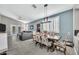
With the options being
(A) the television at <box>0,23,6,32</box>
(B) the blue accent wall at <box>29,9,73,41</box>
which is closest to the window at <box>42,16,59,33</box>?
(B) the blue accent wall at <box>29,9,73,41</box>

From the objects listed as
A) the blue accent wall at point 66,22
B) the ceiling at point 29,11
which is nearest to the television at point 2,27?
the ceiling at point 29,11

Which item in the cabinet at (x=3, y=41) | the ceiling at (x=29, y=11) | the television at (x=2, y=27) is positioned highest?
the ceiling at (x=29, y=11)

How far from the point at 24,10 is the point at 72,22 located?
1576 millimetres

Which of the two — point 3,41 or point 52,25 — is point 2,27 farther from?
point 52,25

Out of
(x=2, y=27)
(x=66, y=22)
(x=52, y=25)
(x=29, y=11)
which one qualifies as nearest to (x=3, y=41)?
(x=2, y=27)

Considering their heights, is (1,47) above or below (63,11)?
below

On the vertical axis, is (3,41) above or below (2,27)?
below

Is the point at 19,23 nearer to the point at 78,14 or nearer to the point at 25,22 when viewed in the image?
the point at 25,22

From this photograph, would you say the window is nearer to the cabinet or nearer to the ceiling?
the ceiling

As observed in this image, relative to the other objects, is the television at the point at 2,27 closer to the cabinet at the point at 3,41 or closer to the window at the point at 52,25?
the cabinet at the point at 3,41

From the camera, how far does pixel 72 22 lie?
6.83 ft
